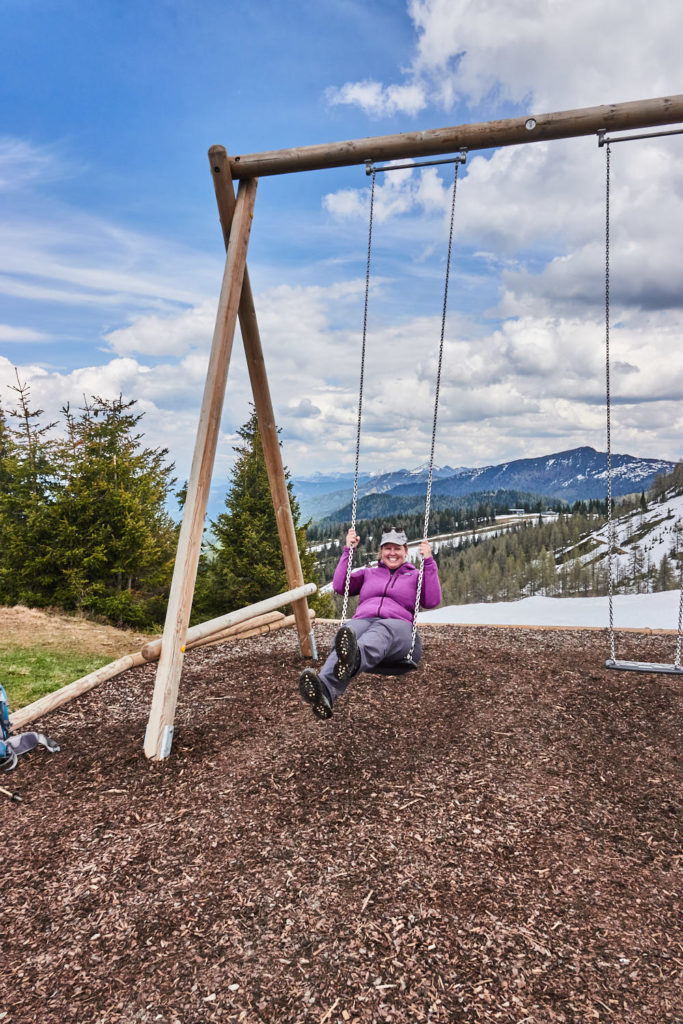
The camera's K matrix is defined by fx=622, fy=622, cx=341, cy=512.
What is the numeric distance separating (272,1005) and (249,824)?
1.17m

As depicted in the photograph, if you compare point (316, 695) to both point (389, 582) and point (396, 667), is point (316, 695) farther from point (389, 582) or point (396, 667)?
point (389, 582)

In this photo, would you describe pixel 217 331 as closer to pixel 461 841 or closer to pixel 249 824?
pixel 249 824

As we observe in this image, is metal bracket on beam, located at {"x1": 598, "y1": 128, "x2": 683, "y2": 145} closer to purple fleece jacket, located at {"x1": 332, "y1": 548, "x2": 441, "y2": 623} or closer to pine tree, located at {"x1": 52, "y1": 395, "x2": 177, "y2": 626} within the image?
purple fleece jacket, located at {"x1": 332, "y1": 548, "x2": 441, "y2": 623}

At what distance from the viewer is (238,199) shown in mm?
4492

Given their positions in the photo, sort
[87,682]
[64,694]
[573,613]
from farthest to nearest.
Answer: [573,613], [87,682], [64,694]

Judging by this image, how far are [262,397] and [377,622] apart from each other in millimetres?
2097

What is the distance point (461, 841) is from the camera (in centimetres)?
326

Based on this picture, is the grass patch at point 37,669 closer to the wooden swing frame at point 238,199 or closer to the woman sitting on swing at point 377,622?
the wooden swing frame at point 238,199

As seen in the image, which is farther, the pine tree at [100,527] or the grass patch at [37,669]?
the pine tree at [100,527]

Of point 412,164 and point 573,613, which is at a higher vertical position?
point 412,164

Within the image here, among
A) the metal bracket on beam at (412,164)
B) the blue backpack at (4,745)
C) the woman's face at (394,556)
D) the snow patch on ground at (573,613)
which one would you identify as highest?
the metal bracket on beam at (412,164)

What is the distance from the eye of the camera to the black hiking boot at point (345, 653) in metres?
3.65

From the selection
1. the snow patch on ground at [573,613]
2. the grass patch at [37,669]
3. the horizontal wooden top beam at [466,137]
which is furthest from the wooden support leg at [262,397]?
the snow patch on ground at [573,613]

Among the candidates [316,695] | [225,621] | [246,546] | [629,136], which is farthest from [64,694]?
[246,546]
